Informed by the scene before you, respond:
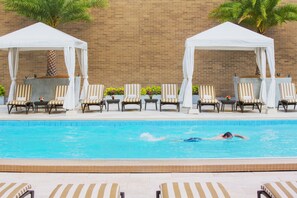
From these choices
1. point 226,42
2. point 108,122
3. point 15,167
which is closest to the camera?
point 15,167

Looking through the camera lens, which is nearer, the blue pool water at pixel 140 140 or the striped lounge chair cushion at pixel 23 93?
the blue pool water at pixel 140 140

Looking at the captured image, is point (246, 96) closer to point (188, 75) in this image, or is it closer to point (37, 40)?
point (188, 75)

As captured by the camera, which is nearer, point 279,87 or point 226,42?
point 226,42

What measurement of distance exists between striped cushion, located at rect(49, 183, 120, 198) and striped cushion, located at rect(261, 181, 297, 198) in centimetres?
129

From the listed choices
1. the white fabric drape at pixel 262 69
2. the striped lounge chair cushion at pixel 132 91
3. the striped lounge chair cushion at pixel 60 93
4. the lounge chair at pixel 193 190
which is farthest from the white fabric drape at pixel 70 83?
the lounge chair at pixel 193 190

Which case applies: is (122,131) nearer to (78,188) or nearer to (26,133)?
(26,133)

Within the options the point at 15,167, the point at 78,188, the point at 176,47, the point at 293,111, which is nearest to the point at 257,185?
the point at 78,188

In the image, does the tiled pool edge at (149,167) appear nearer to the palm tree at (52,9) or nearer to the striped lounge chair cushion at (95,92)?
the striped lounge chair cushion at (95,92)

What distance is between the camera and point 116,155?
8766mm

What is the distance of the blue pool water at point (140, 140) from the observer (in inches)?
351

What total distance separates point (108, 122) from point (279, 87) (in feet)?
20.1

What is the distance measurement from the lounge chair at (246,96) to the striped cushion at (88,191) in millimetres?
10693

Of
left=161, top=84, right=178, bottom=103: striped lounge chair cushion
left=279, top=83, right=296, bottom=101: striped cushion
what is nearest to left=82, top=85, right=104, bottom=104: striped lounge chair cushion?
left=161, top=84, right=178, bottom=103: striped lounge chair cushion

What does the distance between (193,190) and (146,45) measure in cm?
1511
